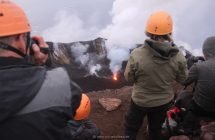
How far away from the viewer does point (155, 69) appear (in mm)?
3988

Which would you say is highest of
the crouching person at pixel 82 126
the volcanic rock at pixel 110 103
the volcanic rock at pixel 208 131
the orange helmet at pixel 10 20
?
the orange helmet at pixel 10 20

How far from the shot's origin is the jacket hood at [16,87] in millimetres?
1546

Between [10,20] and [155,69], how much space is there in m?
2.51

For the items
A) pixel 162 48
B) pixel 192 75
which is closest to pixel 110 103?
pixel 192 75

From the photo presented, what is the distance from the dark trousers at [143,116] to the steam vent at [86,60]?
7.50 metres

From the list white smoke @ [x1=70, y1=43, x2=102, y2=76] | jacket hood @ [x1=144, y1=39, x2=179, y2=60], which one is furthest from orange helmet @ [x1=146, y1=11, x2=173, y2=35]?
white smoke @ [x1=70, y1=43, x2=102, y2=76]

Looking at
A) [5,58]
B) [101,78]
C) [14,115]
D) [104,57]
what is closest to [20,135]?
[14,115]

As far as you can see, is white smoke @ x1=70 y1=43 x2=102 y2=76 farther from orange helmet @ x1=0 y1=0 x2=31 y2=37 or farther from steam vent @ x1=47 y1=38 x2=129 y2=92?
orange helmet @ x1=0 y1=0 x2=31 y2=37

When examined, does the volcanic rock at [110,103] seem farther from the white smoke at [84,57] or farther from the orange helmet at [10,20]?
the white smoke at [84,57]

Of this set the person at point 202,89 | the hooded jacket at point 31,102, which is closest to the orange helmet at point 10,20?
the hooded jacket at point 31,102

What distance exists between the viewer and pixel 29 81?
1.63 metres

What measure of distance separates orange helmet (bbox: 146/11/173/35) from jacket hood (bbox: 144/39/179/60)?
0.76 feet

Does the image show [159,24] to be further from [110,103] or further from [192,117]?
[110,103]

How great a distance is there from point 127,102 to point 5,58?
5111 millimetres
